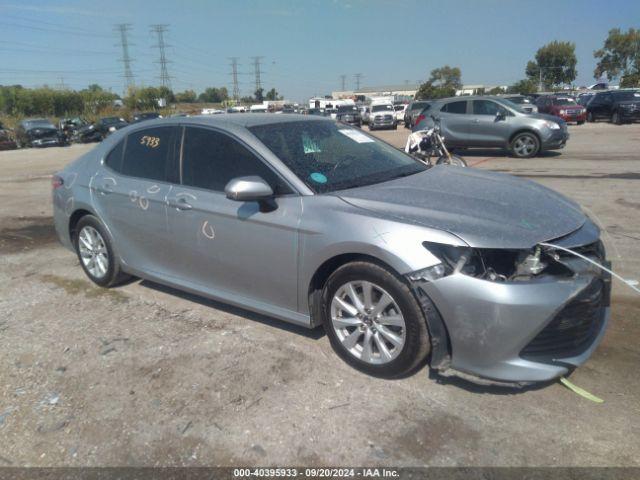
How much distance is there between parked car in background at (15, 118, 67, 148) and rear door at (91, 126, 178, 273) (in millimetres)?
27000

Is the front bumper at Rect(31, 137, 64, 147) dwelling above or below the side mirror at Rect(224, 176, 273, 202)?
below

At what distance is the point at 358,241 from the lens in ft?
10.1

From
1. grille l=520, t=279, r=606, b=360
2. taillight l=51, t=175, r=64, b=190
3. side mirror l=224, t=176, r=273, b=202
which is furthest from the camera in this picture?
taillight l=51, t=175, r=64, b=190

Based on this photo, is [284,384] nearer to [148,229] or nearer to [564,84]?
[148,229]

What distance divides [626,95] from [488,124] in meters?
15.6

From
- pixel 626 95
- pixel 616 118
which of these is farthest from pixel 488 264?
pixel 626 95

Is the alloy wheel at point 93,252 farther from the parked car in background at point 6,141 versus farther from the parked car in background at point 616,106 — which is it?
the parked car in background at point 6,141

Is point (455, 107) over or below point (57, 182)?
over

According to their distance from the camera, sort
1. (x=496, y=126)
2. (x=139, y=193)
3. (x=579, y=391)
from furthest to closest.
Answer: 1. (x=496, y=126)
2. (x=139, y=193)
3. (x=579, y=391)

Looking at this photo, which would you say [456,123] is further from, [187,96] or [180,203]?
[187,96]

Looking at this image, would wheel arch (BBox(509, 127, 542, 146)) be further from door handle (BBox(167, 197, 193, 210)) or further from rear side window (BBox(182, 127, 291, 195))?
door handle (BBox(167, 197, 193, 210))

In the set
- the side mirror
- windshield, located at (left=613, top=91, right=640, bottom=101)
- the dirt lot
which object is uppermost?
windshield, located at (left=613, top=91, right=640, bottom=101)

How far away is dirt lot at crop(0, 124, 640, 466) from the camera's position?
8.71ft

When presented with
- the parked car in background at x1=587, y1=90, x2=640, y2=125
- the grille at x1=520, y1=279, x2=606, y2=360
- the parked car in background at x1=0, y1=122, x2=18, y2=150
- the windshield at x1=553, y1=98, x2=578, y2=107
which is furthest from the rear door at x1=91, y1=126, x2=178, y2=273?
the parked car in background at x1=0, y1=122, x2=18, y2=150
